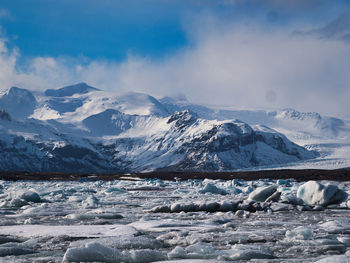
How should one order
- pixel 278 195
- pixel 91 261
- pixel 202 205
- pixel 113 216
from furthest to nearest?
pixel 278 195 → pixel 202 205 → pixel 113 216 → pixel 91 261

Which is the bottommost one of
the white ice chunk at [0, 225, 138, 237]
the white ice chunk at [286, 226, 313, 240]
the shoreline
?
the shoreline

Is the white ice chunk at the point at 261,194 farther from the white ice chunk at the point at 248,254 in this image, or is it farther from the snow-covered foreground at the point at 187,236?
the white ice chunk at the point at 248,254

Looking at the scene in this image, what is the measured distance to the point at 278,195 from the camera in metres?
11.6

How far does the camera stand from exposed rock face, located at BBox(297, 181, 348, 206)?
37.3 ft

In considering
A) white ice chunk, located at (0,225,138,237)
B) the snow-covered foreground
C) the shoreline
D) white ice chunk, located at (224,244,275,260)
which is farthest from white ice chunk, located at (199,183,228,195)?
the shoreline

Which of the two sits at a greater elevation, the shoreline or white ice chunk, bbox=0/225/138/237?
white ice chunk, bbox=0/225/138/237

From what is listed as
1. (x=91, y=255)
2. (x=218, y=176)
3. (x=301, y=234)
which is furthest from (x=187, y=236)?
(x=218, y=176)

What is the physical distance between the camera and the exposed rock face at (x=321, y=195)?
11375 mm

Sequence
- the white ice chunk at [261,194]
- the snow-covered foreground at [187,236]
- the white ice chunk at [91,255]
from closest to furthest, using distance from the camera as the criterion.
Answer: the white ice chunk at [91,255] → the snow-covered foreground at [187,236] → the white ice chunk at [261,194]

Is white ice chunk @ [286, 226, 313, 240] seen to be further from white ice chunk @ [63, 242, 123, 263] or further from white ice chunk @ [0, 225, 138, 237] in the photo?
white ice chunk @ [63, 242, 123, 263]

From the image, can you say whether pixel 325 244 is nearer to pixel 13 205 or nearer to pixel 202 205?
pixel 202 205

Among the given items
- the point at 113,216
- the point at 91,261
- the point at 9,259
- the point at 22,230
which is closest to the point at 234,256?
the point at 91,261

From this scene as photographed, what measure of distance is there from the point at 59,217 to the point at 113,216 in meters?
1.12

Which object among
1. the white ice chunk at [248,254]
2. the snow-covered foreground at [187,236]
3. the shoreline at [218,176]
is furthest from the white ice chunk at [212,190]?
the shoreline at [218,176]
